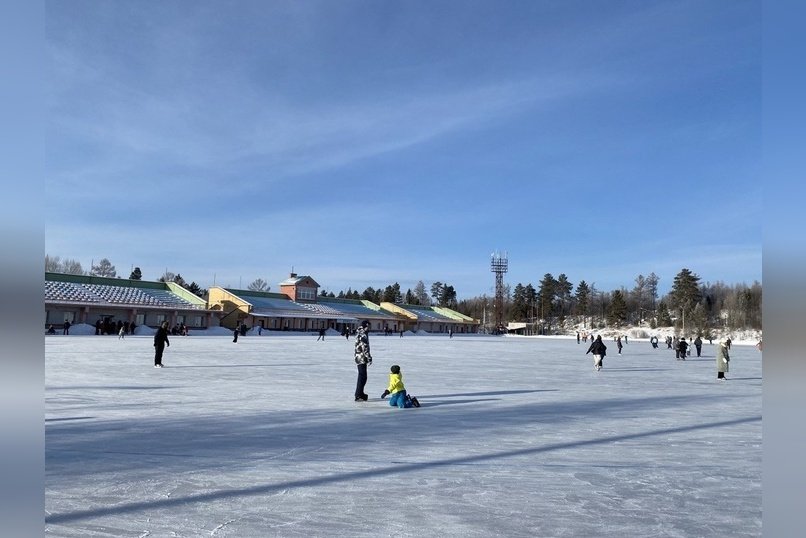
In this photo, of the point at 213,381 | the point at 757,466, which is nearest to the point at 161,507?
the point at 757,466

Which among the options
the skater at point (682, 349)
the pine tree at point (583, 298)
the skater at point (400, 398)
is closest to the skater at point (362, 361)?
the skater at point (400, 398)

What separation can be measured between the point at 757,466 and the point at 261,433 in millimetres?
5364

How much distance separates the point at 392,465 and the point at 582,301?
5065 inches

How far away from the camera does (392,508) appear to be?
4266 mm

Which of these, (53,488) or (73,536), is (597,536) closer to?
(73,536)

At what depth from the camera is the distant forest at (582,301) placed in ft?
330

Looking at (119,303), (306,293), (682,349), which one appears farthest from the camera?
(306,293)

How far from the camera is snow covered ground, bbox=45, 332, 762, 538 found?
13.1ft

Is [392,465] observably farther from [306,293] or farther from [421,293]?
[421,293]

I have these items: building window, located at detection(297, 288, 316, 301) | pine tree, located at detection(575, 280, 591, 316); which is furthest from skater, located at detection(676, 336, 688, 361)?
pine tree, located at detection(575, 280, 591, 316)

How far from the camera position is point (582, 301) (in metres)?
128

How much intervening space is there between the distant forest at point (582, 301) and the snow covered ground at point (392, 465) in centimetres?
8582

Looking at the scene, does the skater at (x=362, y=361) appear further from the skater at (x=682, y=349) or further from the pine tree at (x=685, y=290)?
the pine tree at (x=685, y=290)

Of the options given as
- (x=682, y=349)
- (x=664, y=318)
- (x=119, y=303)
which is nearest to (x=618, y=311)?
(x=664, y=318)
